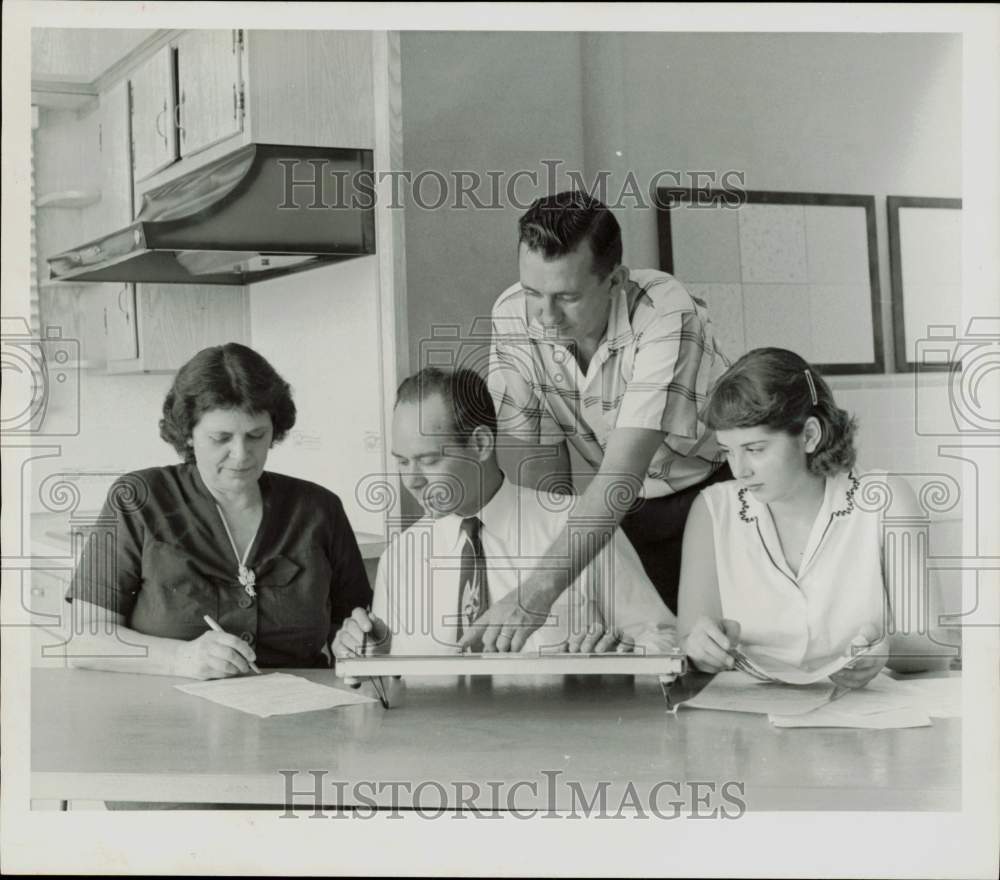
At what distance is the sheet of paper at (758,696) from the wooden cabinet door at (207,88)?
128cm

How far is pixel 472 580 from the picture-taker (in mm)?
1990

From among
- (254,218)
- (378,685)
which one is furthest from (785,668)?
(254,218)

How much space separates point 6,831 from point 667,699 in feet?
3.68

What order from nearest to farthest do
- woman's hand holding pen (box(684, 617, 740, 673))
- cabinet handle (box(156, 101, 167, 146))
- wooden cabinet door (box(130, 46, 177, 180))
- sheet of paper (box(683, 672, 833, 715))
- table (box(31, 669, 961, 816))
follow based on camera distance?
table (box(31, 669, 961, 816)) < sheet of paper (box(683, 672, 833, 715)) < woman's hand holding pen (box(684, 617, 740, 673)) < wooden cabinet door (box(130, 46, 177, 180)) < cabinet handle (box(156, 101, 167, 146))

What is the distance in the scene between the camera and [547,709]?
6.16 feet

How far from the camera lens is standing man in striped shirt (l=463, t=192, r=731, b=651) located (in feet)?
6.47

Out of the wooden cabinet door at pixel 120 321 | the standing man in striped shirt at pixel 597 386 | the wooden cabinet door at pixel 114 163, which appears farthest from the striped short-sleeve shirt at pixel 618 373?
the wooden cabinet door at pixel 114 163

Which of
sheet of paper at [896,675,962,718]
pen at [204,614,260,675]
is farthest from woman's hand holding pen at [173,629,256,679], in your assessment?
sheet of paper at [896,675,962,718]

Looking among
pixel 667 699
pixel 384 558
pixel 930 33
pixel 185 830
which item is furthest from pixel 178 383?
pixel 930 33

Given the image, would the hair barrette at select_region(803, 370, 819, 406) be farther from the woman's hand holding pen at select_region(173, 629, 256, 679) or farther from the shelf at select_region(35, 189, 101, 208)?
the shelf at select_region(35, 189, 101, 208)

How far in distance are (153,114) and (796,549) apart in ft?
4.67

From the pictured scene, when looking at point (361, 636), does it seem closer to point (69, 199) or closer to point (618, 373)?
point (618, 373)

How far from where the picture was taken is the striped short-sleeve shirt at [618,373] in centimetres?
197

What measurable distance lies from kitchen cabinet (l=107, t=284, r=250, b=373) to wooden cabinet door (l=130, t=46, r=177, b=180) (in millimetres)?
240
